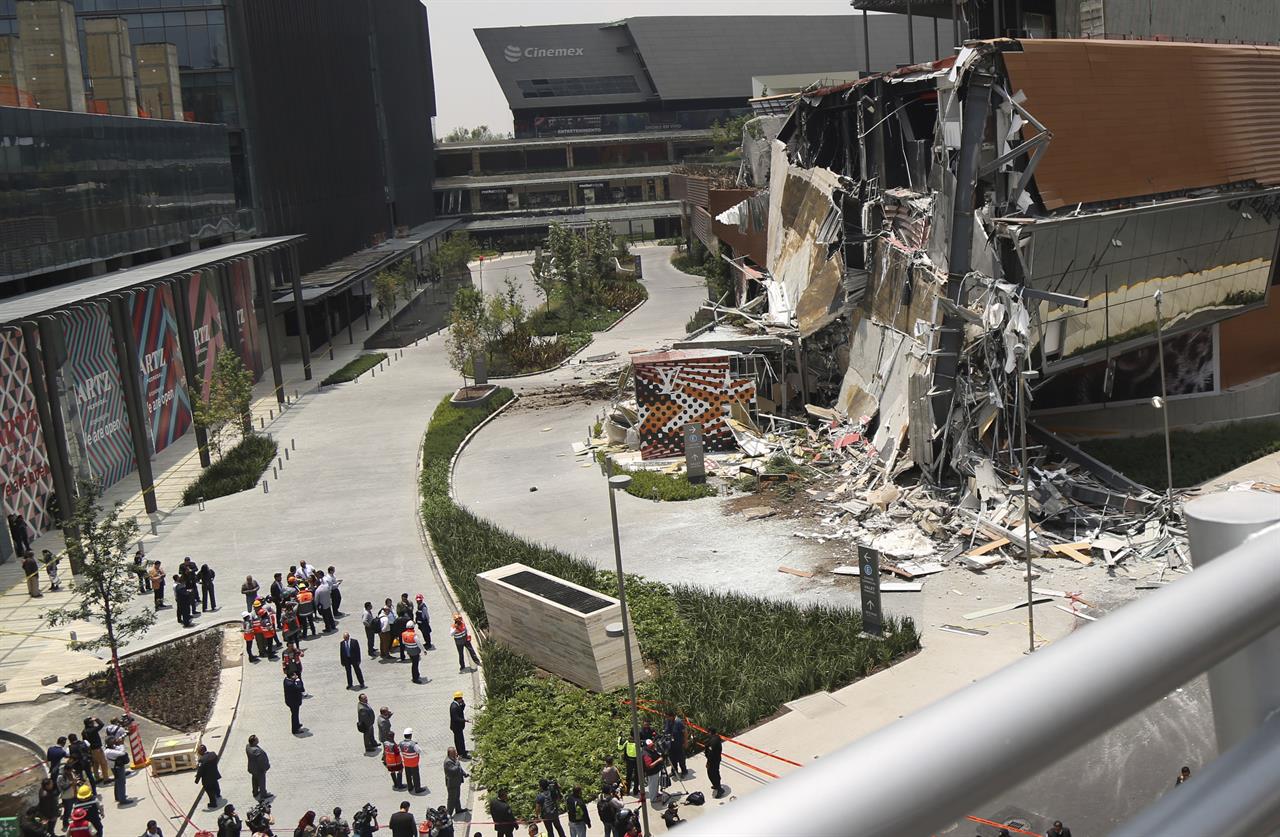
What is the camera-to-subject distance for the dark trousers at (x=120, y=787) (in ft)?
66.3

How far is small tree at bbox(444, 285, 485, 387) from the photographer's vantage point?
5381cm

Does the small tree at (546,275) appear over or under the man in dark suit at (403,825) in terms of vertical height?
over

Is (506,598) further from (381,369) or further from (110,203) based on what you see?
(381,369)

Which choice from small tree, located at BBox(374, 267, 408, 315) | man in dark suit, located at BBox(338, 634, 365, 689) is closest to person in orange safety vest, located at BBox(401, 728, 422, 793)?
man in dark suit, located at BBox(338, 634, 365, 689)

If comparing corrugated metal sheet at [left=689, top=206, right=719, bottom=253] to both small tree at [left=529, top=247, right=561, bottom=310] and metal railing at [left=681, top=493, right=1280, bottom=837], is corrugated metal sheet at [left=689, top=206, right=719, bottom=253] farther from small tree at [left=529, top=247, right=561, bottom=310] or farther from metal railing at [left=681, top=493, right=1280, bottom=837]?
metal railing at [left=681, top=493, right=1280, bottom=837]

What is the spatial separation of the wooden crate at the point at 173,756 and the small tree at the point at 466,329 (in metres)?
32.2

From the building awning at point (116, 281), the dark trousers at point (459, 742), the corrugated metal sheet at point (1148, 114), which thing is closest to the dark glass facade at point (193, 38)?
the building awning at point (116, 281)

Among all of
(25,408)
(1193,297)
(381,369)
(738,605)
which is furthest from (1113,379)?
(381,369)

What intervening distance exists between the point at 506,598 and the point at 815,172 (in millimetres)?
23263

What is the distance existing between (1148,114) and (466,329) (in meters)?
30.0

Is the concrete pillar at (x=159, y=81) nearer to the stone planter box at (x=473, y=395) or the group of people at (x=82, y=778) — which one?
the stone planter box at (x=473, y=395)

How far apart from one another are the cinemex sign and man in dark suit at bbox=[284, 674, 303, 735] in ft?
380

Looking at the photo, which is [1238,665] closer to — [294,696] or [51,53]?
[294,696]

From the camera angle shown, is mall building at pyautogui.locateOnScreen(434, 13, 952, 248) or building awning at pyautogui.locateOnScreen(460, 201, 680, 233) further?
mall building at pyautogui.locateOnScreen(434, 13, 952, 248)
